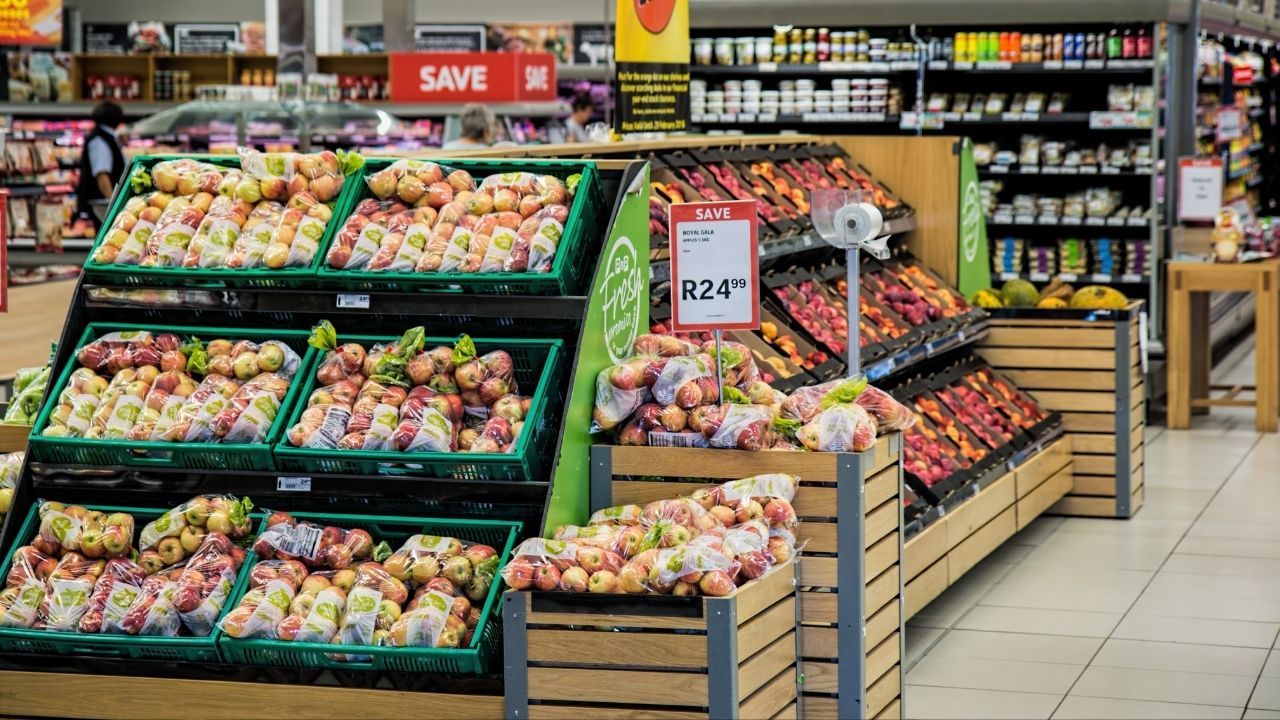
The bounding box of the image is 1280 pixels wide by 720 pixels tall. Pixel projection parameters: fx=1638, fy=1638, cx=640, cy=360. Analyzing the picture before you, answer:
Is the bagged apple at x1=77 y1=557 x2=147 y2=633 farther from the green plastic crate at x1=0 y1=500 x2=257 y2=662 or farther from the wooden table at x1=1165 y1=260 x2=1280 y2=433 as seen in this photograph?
the wooden table at x1=1165 y1=260 x2=1280 y2=433

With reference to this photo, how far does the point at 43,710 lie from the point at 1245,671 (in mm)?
3670

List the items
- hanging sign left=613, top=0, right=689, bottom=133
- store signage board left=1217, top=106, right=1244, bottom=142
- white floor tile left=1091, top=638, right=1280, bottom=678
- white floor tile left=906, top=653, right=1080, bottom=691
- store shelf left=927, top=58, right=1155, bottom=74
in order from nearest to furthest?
white floor tile left=906, top=653, right=1080, bottom=691 → white floor tile left=1091, top=638, right=1280, bottom=678 → hanging sign left=613, top=0, right=689, bottom=133 → store shelf left=927, top=58, right=1155, bottom=74 → store signage board left=1217, top=106, right=1244, bottom=142

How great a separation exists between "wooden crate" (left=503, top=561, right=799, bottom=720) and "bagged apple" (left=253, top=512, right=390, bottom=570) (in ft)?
1.54

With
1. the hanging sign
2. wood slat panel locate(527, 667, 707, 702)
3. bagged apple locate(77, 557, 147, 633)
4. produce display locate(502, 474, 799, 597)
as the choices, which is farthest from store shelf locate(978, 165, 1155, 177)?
bagged apple locate(77, 557, 147, 633)

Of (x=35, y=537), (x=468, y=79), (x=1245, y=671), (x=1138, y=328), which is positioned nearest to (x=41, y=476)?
(x=35, y=537)

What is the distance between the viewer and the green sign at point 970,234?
24.9ft

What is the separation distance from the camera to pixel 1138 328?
778 cm

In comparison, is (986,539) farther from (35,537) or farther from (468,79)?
(468,79)

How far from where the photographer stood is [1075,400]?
7586mm

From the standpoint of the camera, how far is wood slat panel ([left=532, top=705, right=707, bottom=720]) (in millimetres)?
3297

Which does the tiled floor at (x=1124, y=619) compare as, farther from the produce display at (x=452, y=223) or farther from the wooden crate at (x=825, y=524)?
the produce display at (x=452, y=223)

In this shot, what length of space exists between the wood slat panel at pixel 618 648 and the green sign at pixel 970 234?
4.64 metres

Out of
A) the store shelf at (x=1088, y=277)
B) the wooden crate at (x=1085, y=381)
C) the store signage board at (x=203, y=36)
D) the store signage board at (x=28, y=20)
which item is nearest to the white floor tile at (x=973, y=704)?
the wooden crate at (x=1085, y=381)

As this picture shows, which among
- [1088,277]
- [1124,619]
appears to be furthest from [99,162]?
[1124,619]
